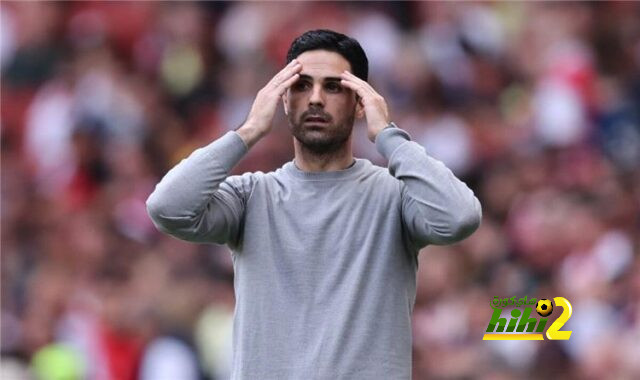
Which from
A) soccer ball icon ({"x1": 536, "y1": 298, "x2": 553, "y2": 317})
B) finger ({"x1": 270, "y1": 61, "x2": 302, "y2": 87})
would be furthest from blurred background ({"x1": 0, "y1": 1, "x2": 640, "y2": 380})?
finger ({"x1": 270, "y1": 61, "x2": 302, "y2": 87})

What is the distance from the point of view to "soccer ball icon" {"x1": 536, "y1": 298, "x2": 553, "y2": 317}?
253 inches

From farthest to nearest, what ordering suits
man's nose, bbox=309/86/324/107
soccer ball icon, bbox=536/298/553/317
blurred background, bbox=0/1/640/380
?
1. blurred background, bbox=0/1/640/380
2. soccer ball icon, bbox=536/298/553/317
3. man's nose, bbox=309/86/324/107

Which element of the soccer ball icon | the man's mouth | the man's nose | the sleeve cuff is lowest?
the soccer ball icon

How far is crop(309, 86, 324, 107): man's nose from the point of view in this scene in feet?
12.6

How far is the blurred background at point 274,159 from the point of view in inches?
280

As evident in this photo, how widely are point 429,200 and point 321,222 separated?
0.29 meters

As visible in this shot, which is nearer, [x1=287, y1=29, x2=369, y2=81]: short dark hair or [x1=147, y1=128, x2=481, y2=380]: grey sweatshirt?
[x1=147, y1=128, x2=481, y2=380]: grey sweatshirt

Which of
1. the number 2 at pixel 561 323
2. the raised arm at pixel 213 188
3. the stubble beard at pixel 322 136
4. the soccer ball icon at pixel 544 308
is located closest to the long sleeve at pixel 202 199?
the raised arm at pixel 213 188

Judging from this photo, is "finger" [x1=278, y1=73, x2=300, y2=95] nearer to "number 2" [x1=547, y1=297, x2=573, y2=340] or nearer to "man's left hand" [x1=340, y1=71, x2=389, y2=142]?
"man's left hand" [x1=340, y1=71, x2=389, y2=142]

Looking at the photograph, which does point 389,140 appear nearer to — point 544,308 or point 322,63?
point 322,63

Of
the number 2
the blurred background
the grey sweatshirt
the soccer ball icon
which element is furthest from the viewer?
the blurred background

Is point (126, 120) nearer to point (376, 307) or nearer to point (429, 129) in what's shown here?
point (429, 129)

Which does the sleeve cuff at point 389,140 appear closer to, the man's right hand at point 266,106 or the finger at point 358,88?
the finger at point 358,88

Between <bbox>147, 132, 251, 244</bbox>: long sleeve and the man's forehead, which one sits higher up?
the man's forehead
